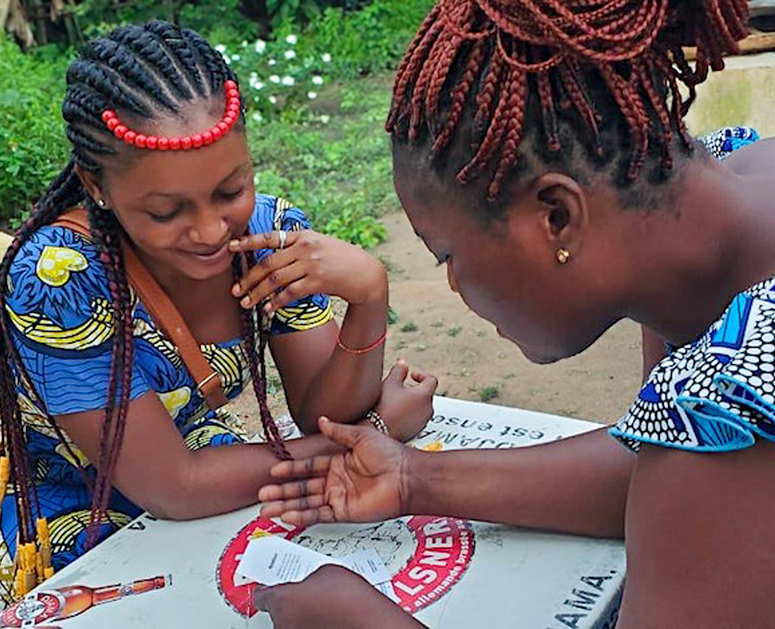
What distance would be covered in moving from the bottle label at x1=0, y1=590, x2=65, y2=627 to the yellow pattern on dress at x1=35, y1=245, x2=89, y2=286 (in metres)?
0.51

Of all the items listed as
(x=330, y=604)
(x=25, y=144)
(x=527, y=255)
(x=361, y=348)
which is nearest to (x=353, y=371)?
(x=361, y=348)

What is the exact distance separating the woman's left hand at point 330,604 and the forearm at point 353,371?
21.0 inches

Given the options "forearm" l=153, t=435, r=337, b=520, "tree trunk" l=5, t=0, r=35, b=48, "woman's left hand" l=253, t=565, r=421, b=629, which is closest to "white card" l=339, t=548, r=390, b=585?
"woman's left hand" l=253, t=565, r=421, b=629

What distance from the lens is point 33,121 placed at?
555 centimetres

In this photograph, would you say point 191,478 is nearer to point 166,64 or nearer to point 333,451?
point 333,451

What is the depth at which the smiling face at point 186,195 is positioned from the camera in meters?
1.72

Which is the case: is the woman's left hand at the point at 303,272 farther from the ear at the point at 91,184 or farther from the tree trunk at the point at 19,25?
the tree trunk at the point at 19,25

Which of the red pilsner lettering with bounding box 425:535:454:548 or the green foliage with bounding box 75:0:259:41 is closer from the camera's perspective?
the red pilsner lettering with bounding box 425:535:454:548

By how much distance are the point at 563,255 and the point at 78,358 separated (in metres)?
0.92

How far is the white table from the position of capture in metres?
1.50

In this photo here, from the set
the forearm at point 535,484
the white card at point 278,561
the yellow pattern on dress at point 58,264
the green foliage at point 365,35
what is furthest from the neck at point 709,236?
the green foliage at point 365,35

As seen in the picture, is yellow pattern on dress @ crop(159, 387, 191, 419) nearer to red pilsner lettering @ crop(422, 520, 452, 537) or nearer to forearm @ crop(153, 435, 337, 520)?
forearm @ crop(153, 435, 337, 520)

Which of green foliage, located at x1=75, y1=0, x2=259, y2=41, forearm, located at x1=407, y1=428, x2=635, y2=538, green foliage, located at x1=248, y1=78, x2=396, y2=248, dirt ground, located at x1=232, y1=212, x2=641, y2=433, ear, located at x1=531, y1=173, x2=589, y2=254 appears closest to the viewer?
ear, located at x1=531, y1=173, x2=589, y2=254

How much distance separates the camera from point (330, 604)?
139 cm
